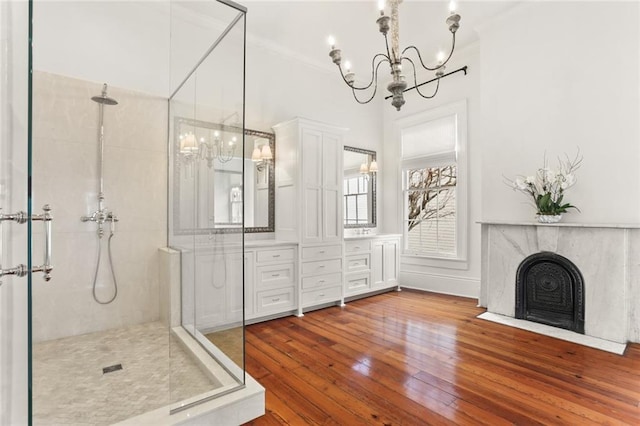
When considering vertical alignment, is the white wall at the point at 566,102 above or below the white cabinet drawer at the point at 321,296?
above

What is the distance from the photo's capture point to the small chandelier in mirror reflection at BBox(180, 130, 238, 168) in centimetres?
198

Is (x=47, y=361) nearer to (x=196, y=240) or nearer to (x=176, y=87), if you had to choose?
(x=196, y=240)

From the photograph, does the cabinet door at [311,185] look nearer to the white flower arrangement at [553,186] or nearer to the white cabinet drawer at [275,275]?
the white cabinet drawer at [275,275]

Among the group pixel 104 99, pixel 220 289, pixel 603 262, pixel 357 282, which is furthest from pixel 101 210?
pixel 603 262

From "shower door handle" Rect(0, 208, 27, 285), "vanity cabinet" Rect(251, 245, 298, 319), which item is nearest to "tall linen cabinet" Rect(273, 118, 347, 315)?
"vanity cabinet" Rect(251, 245, 298, 319)

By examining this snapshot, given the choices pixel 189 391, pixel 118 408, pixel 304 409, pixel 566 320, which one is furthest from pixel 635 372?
pixel 118 408

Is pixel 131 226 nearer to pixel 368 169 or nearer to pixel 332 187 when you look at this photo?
pixel 332 187

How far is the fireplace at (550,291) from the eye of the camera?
9.50ft

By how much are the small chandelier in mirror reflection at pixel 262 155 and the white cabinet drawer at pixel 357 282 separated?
177 cm

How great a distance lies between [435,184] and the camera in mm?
4520

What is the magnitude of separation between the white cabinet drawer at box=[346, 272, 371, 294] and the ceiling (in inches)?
114

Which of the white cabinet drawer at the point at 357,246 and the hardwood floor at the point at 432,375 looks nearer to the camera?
the hardwood floor at the point at 432,375

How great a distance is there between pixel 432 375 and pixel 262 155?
2785mm

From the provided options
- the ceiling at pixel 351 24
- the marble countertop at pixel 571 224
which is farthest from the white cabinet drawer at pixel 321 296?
the ceiling at pixel 351 24
